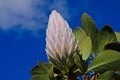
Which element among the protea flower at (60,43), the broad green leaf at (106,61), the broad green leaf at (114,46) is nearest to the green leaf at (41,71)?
the protea flower at (60,43)

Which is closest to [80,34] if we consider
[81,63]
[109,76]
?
[81,63]

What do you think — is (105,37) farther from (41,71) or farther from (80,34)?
(41,71)

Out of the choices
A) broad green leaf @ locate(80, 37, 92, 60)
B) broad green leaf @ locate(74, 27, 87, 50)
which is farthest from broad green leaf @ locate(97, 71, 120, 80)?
broad green leaf @ locate(74, 27, 87, 50)

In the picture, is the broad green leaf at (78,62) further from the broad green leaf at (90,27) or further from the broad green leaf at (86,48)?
the broad green leaf at (90,27)

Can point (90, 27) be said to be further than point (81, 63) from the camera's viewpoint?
Yes

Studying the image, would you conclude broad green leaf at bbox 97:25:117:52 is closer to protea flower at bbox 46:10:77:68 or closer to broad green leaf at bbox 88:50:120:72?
broad green leaf at bbox 88:50:120:72

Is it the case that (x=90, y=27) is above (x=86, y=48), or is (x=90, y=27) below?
above
